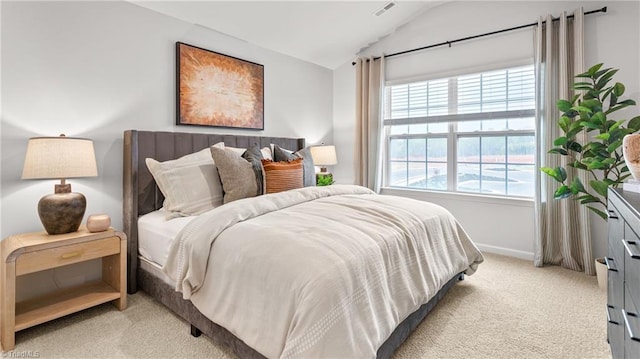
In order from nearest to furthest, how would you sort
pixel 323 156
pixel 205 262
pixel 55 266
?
pixel 205 262 → pixel 55 266 → pixel 323 156

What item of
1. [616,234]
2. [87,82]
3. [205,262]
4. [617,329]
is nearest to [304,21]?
[87,82]

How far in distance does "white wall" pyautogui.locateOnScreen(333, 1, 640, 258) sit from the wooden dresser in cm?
192

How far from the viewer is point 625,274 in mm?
1195

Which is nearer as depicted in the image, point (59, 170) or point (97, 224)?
point (59, 170)

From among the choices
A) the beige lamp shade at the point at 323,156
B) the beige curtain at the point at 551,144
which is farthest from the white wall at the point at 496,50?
the beige lamp shade at the point at 323,156

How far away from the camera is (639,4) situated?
2.72 metres

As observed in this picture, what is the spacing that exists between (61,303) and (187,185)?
107cm

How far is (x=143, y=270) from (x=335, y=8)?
124 inches

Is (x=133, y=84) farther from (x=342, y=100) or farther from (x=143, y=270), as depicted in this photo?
(x=342, y=100)

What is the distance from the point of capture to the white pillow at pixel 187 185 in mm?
2314

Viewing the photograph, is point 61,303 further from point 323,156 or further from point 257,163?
point 323,156

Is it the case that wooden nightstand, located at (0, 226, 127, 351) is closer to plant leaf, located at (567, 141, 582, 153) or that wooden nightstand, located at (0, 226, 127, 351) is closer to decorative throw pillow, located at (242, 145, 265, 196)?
decorative throw pillow, located at (242, 145, 265, 196)

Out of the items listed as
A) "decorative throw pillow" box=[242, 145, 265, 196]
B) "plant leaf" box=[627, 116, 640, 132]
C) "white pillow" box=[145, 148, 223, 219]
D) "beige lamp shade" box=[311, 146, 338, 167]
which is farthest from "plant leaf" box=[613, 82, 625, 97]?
"white pillow" box=[145, 148, 223, 219]

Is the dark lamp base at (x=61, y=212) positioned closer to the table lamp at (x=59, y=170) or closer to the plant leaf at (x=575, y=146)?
the table lamp at (x=59, y=170)
